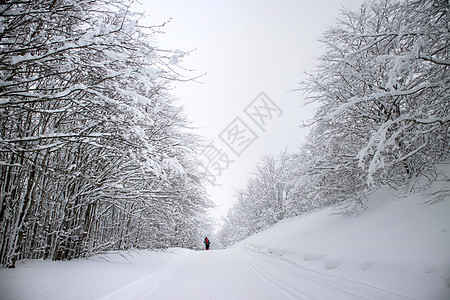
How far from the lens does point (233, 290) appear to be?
366cm

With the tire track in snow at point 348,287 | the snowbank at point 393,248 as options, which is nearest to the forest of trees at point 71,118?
the tire track in snow at point 348,287

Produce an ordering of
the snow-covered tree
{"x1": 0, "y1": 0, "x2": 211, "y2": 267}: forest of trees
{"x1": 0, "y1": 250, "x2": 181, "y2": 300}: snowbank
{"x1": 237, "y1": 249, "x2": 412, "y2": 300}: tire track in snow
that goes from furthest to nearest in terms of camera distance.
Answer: the snow-covered tree → {"x1": 237, "y1": 249, "x2": 412, "y2": 300}: tire track in snow → {"x1": 0, "y1": 250, "x2": 181, "y2": 300}: snowbank → {"x1": 0, "y1": 0, "x2": 211, "y2": 267}: forest of trees

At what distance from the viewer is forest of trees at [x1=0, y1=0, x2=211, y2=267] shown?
7.89 ft

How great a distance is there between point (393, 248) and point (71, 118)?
7718 mm

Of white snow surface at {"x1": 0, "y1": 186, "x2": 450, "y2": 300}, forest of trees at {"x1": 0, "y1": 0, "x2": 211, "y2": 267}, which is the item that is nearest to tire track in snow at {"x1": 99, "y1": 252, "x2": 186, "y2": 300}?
white snow surface at {"x1": 0, "y1": 186, "x2": 450, "y2": 300}

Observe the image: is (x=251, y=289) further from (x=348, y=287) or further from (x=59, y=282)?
(x=59, y=282)

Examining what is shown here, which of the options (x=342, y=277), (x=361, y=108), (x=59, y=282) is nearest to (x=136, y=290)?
(x=59, y=282)

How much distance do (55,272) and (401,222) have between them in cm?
750

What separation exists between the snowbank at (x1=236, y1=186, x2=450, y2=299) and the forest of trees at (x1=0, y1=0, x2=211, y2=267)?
13.6ft

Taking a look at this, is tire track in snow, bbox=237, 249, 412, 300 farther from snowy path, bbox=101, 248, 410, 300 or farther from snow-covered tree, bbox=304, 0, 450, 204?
snow-covered tree, bbox=304, 0, 450, 204

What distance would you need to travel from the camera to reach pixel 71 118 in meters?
4.83

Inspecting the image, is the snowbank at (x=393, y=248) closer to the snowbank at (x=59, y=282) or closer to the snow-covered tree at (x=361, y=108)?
the snow-covered tree at (x=361, y=108)

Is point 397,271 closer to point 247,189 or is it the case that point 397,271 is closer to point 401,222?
point 401,222

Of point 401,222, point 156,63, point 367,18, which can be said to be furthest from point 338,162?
point 156,63
